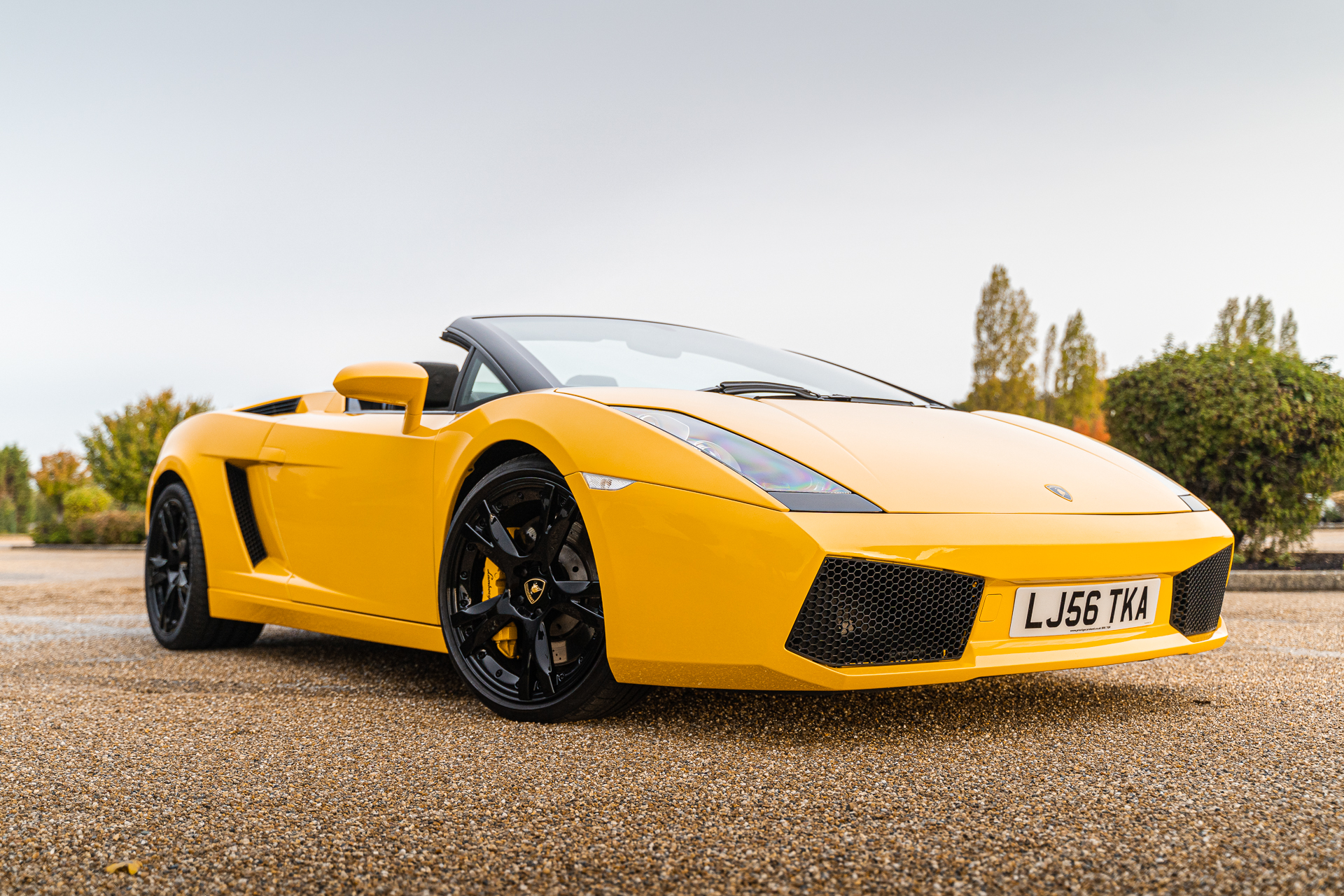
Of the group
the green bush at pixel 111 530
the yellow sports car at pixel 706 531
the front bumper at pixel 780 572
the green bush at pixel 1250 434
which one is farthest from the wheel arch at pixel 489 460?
the green bush at pixel 111 530

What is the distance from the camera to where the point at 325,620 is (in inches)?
134

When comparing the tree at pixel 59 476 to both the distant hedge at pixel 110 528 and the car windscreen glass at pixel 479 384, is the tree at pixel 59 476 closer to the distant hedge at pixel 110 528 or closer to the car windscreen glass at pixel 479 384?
the distant hedge at pixel 110 528

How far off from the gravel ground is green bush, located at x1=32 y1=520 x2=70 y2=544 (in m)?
22.0

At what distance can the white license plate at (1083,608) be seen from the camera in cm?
225

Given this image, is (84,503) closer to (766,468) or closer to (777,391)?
(777,391)

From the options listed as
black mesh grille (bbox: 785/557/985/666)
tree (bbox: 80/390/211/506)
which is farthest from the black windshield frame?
tree (bbox: 80/390/211/506)

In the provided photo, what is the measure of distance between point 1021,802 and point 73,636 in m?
4.42

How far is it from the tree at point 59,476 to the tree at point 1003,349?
125 ft

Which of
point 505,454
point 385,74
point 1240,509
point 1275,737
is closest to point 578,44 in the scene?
point 385,74

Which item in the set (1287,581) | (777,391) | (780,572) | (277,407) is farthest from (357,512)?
(1287,581)

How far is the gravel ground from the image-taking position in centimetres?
152

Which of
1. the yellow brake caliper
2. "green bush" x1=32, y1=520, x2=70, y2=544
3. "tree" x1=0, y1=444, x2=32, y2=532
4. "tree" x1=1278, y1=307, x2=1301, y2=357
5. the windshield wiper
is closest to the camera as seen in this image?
the yellow brake caliper

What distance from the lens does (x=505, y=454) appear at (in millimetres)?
2795

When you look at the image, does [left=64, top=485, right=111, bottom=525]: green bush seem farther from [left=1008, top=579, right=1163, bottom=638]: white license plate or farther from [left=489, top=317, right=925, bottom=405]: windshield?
[left=1008, top=579, right=1163, bottom=638]: white license plate
